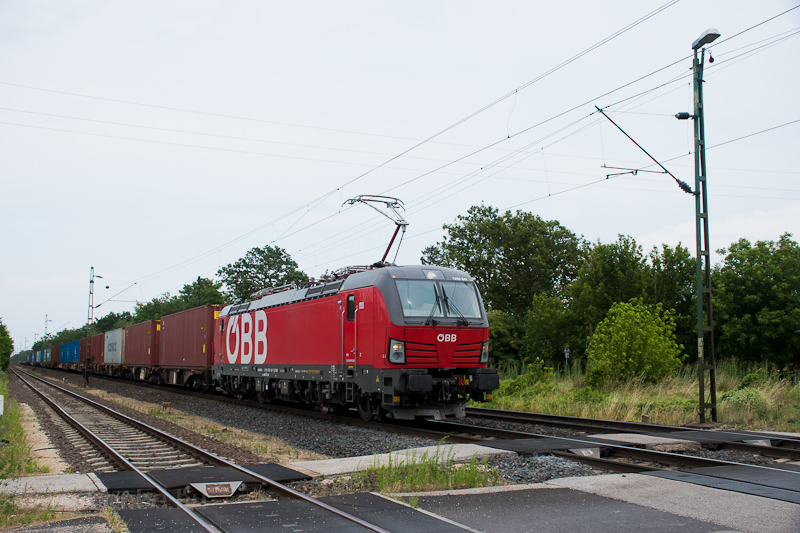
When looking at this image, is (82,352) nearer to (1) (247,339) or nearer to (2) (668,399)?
(1) (247,339)

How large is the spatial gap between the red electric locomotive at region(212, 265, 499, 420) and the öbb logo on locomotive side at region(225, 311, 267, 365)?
3.26 metres

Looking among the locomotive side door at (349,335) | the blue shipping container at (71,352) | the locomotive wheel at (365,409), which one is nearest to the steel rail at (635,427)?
the locomotive wheel at (365,409)

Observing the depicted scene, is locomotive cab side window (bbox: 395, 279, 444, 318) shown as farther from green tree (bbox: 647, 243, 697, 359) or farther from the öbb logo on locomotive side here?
green tree (bbox: 647, 243, 697, 359)

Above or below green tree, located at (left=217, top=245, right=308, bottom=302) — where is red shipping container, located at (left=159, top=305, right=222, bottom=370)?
below

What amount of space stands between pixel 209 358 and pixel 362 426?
14.2 metres

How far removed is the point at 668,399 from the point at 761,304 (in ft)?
71.4

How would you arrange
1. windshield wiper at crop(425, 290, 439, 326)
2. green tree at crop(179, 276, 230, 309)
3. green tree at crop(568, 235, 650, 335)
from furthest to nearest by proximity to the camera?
green tree at crop(179, 276, 230, 309), green tree at crop(568, 235, 650, 335), windshield wiper at crop(425, 290, 439, 326)

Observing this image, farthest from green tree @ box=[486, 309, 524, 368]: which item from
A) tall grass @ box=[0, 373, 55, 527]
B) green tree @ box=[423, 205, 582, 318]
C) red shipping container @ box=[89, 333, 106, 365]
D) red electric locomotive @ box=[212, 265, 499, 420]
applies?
red shipping container @ box=[89, 333, 106, 365]

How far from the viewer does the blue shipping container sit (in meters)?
64.4

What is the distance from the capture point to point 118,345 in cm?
4669

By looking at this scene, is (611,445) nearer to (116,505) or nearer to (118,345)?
(116,505)

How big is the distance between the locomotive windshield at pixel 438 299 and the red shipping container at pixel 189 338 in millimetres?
14919

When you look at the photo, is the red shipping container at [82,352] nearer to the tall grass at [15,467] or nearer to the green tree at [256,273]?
the green tree at [256,273]

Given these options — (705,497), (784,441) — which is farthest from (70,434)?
(784,441)
